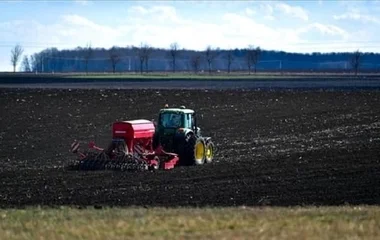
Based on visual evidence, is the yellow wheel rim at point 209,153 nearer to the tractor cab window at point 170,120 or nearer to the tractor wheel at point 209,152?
the tractor wheel at point 209,152

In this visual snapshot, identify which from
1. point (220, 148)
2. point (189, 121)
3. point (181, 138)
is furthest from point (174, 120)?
point (220, 148)

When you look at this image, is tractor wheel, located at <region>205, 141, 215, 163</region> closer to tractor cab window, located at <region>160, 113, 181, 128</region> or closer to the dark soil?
the dark soil

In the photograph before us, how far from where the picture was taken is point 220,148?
32000 mm

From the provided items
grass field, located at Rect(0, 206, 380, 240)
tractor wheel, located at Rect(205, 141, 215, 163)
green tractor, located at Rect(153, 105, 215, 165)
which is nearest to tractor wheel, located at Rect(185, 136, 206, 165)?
green tractor, located at Rect(153, 105, 215, 165)

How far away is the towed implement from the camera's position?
1011 inches

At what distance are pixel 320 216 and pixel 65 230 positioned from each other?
3.99 metres

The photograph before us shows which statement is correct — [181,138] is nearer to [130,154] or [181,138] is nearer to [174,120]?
[174,120]

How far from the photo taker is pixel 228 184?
22.0m

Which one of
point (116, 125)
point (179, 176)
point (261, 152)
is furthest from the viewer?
point (261, 152)

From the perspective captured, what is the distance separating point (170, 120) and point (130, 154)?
249 cm

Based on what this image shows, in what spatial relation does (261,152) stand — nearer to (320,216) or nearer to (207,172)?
(207,172)

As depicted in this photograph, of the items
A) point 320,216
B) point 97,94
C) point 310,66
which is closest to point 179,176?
point 320,216

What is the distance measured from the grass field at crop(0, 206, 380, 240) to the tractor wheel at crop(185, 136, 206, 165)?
457 inches

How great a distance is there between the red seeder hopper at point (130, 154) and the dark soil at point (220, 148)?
65 cm
